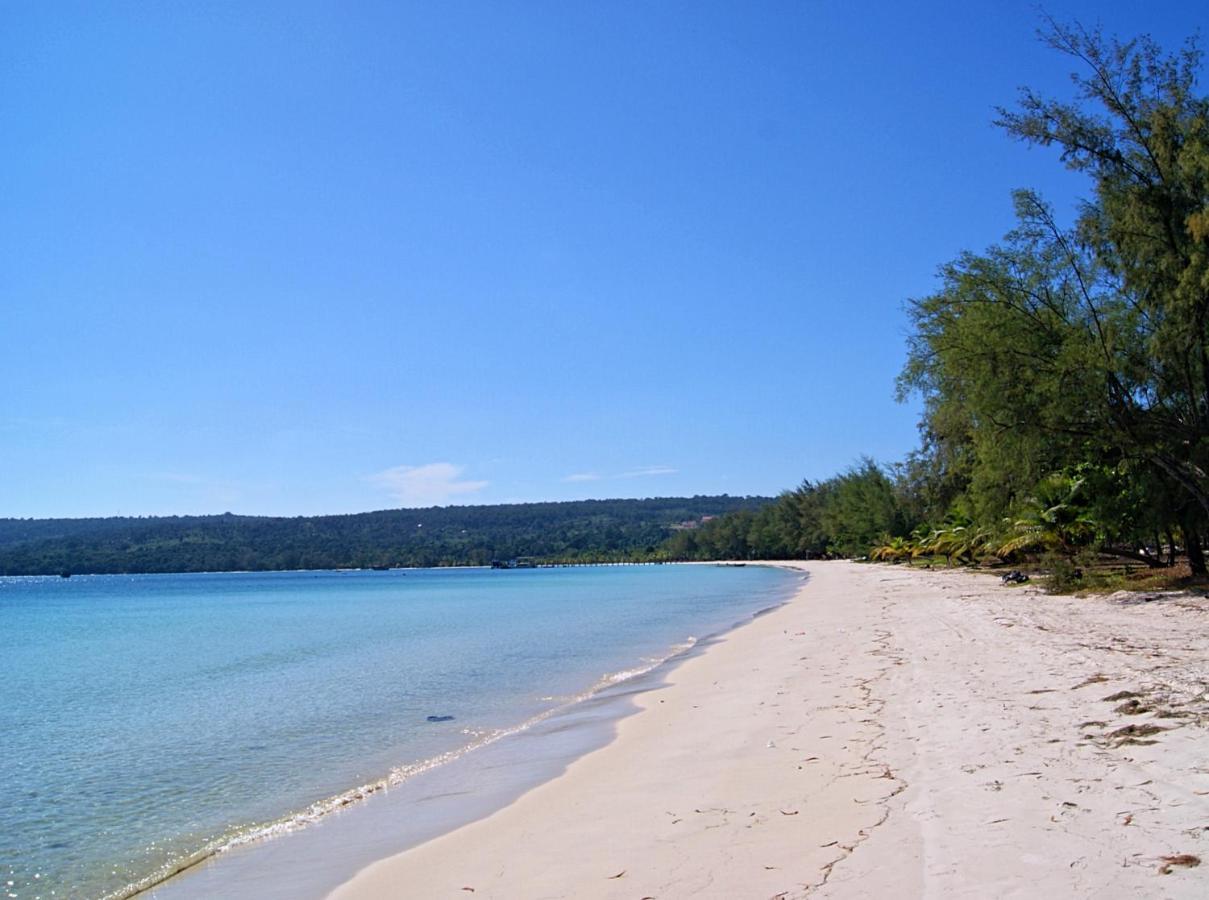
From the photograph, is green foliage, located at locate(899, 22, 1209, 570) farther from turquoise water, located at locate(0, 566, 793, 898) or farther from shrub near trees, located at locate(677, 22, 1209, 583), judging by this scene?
turquoise water, located at locate(0, 566, 793, 898)

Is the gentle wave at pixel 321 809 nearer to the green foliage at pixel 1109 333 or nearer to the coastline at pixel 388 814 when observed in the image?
the coastline at pixel 388 814

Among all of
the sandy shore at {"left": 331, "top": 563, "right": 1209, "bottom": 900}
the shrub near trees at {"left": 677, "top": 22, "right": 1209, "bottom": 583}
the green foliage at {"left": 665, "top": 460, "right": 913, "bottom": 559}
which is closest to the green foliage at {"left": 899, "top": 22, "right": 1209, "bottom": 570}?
the shrub near trees at {"left": 677, "top": 22, "right": 1209, "bottom": 583}

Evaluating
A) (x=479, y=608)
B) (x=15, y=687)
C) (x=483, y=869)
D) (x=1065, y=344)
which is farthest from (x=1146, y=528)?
(x=479, y=608)

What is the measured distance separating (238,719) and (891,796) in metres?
12.2

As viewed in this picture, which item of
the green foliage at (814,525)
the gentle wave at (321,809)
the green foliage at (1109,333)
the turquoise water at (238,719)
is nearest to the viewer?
the gentle wave at (321,809)

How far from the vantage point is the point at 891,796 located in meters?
6.35

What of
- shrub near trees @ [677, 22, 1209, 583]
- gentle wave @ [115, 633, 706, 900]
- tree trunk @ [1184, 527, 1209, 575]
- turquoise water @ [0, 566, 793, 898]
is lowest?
turquoise water @ [0, 566, 793, 898]

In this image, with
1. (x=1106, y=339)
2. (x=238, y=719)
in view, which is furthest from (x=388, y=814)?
(x=1106, y=339)

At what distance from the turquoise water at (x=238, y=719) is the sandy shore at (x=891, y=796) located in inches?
111

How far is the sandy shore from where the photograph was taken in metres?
4.81

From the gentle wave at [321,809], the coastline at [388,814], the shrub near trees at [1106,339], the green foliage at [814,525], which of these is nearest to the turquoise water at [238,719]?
the gentle wave at [321,809]

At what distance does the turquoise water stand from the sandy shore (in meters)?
2.81

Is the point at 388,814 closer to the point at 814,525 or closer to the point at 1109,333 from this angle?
the point at 1109,333

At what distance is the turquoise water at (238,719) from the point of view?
8.59 metres
